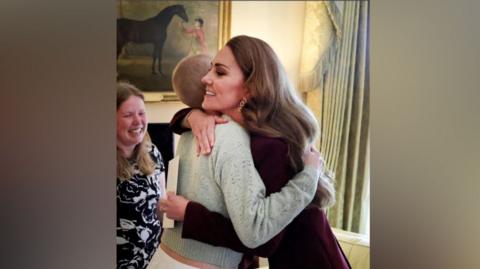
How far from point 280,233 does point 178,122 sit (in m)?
0.42

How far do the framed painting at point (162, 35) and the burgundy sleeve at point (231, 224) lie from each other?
1.22 feet

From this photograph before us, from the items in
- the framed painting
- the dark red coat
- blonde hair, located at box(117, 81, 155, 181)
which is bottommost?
the dark red coat

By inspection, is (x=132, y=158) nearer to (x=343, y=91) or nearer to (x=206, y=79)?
(x=206, y=79)

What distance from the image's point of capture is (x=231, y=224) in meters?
1.33

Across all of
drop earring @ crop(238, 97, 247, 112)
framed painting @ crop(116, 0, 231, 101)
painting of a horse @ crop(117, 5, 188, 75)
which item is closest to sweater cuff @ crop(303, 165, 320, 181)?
drop earring @ crop(238, 97, 247, 112)

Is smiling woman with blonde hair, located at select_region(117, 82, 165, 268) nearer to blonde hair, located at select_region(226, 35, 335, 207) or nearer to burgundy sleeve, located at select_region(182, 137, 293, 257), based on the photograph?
burgundy sleeve, located at select_region(182, 137, 293, 257)

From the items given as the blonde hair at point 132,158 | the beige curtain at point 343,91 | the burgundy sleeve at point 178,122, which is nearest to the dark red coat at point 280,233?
the burgundy sleeve at point 178,122

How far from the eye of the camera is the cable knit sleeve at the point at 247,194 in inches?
51.8

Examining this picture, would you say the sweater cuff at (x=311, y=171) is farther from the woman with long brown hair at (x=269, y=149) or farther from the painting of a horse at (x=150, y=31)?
the painting of a horse at (x=150, y=31)

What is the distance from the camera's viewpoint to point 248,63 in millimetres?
1407

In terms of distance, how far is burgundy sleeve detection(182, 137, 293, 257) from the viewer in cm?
132

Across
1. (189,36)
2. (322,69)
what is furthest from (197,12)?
(322,69)
